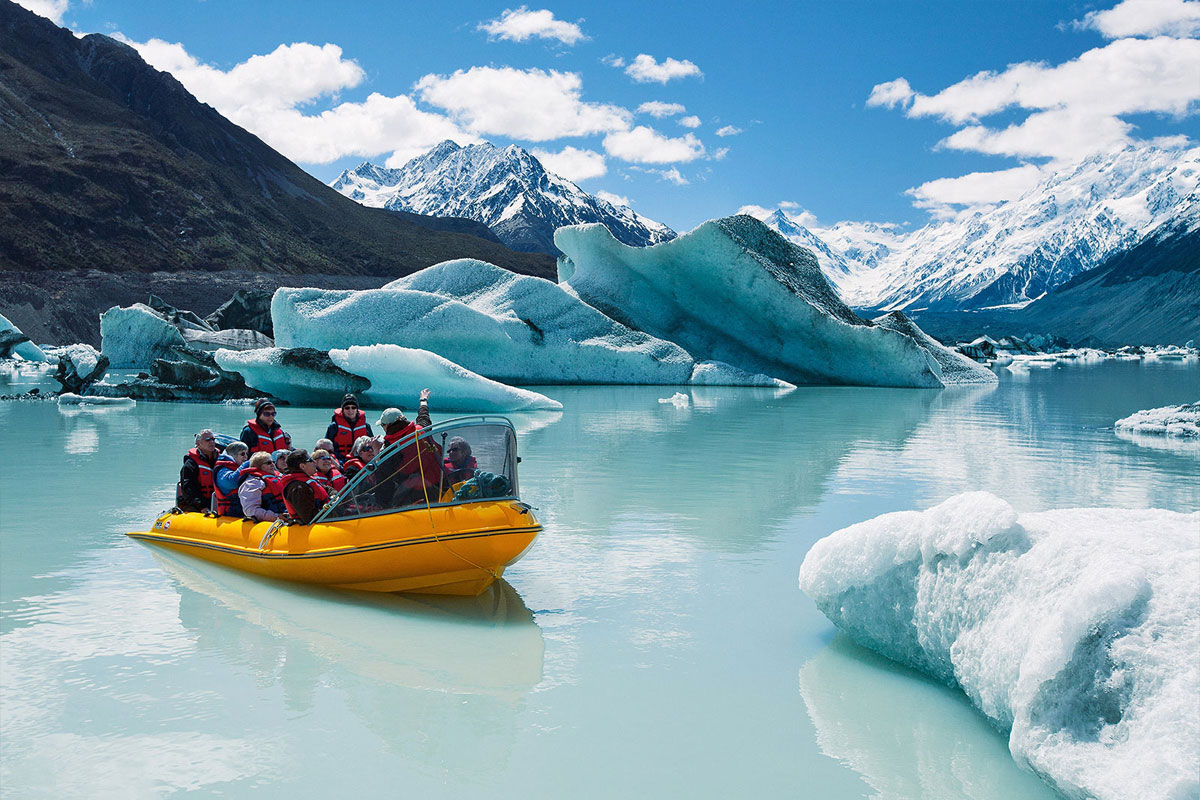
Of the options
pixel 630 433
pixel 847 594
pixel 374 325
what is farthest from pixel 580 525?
pixel 374 325

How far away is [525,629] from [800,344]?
23.6 meters

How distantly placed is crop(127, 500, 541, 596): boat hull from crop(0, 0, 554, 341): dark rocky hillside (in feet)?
177

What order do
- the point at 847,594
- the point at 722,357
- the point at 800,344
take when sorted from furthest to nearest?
the point at 722,357
the point at 800,344
the point at 847,594

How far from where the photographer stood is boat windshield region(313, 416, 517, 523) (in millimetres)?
5270

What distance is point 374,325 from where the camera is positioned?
21984mm

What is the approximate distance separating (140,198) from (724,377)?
7508 cm

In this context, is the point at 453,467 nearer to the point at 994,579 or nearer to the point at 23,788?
the point at 23,788

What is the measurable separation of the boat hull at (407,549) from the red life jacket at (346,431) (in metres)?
1.52

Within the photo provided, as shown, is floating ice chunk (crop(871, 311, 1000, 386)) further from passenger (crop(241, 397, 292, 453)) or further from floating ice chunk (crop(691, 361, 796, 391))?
passenger (crop(241, 397, 292, 453))

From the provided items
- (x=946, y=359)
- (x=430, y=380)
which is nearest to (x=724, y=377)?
(x=946, y=359)

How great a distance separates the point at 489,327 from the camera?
2311 centimetres

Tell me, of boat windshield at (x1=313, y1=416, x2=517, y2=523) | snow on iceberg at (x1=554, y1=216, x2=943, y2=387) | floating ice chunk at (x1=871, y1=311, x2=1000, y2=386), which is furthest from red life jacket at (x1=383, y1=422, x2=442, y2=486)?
floating ice chunk at (x1=871, y1=311, x2=1000, y2=386)

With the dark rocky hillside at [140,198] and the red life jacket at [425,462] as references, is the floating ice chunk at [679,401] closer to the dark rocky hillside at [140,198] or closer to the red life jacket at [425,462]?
the red life jacket at [425,462]

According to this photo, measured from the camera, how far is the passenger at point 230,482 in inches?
249
